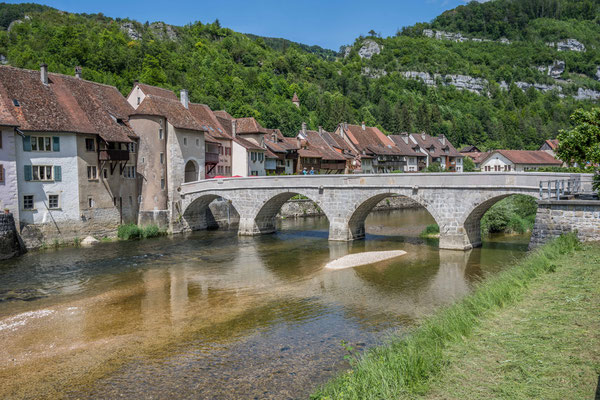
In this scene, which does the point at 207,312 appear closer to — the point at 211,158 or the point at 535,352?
the point at 535,352

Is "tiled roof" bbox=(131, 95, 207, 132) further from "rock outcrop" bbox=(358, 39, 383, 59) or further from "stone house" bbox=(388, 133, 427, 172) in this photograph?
"rock outcrop" bbox=(358, 39, 383, 59)

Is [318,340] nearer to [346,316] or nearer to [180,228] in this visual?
[346,316]

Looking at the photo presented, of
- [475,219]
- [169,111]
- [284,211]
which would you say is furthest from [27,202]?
[475,219]

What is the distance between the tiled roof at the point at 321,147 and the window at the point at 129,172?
101 ft

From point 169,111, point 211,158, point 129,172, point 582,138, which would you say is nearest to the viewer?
point 582,138

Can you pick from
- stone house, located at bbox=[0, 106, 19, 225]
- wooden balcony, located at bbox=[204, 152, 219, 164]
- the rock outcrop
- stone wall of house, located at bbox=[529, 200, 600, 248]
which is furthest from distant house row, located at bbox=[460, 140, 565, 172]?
the rock outcrop

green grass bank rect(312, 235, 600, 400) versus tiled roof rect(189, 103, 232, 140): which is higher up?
tiled roof rect(189, 103, 232, 140)

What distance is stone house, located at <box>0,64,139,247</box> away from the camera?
107ft

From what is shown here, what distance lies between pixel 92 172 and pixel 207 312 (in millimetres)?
21802

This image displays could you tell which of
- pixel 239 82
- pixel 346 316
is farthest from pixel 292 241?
pixel 239 82

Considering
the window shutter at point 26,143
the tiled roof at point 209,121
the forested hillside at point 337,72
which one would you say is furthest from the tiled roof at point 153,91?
the forested hillside at point 337,72

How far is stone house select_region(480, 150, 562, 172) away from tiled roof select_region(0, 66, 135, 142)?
65.6m

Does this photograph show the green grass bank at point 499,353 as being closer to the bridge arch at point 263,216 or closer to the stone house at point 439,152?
the bridge arch at point 263,216

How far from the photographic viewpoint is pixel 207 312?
19016 mm
